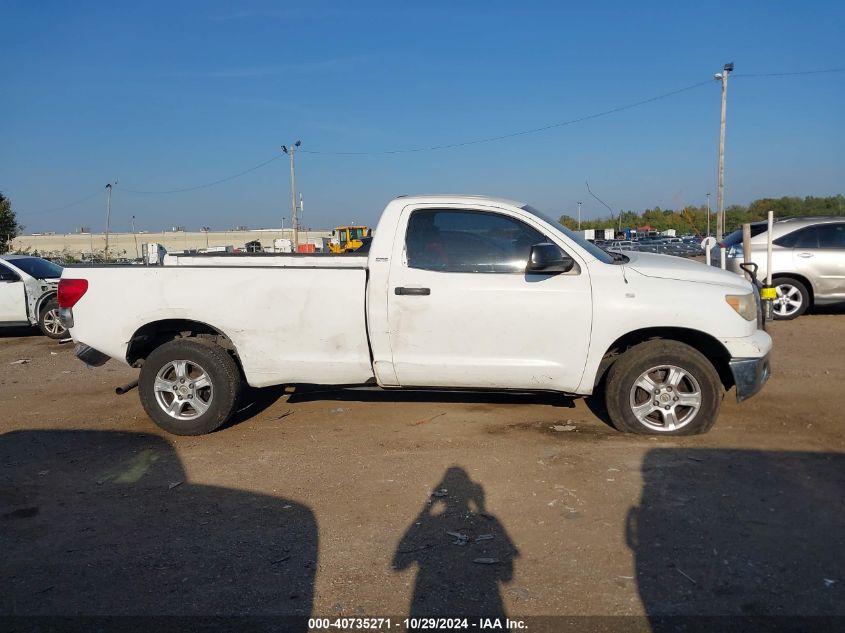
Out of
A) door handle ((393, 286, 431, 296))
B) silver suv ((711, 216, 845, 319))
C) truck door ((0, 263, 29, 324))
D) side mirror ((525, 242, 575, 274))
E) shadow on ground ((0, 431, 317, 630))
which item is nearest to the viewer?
shadow on ground ((0, 431, 317, 630))

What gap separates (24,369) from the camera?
9.32 meters

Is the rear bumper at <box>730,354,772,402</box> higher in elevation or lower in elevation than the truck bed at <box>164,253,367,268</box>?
lower

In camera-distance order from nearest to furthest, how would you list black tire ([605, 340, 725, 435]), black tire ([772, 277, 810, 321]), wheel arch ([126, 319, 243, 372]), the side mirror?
the side mirror → black tire ([605, 340, 725, 435]) → wheel arch ([126, 319, 243, 372]) → black tire ([772, 277, 810, 321])

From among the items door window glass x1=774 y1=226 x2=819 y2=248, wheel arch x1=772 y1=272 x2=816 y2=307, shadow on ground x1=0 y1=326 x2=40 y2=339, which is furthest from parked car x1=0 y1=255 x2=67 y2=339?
door window glass x1=774 y1=226 x2=819 y2=248

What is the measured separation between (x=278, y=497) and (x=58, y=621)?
5.12 ft

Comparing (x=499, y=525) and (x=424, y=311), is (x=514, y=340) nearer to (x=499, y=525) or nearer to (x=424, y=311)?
(x=424, y=311)

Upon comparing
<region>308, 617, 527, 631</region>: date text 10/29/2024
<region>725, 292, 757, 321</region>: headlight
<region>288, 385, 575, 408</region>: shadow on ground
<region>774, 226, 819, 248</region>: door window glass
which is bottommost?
<region>308, 617, 527, 631</region>: date text 10/29/2024

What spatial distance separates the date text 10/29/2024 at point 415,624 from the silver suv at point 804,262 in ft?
30.9

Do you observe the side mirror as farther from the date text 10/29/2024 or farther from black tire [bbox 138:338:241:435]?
the date text 10/29/2024

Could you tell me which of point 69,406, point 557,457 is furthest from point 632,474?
point 69,406

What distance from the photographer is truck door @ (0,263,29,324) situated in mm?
11961

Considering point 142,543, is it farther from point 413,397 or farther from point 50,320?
point 50,320

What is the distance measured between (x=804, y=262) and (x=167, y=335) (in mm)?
9574

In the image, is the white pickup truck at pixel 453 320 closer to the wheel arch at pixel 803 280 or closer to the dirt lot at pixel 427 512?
the dirt lot at pixel 427 512
